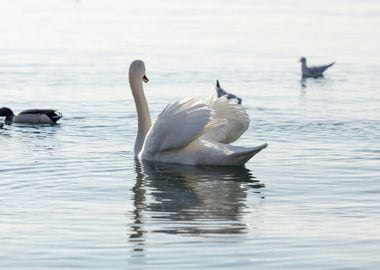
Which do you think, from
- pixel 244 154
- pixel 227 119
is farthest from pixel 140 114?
pixel 244 154

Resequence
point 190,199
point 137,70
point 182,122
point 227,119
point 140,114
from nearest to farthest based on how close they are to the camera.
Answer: point 190,199, point 182,122, point 227,119, point 140,114, point 137,70

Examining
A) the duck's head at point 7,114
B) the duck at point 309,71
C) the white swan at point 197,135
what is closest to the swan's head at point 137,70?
the white swan at point 197,135

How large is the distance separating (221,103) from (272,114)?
17.3 feet

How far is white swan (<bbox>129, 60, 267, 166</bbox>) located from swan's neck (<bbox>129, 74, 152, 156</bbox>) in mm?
15

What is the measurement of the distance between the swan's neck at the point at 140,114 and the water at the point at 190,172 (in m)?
0.27

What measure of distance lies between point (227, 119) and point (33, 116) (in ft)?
17.3

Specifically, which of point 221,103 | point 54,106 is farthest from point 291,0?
point 221,103

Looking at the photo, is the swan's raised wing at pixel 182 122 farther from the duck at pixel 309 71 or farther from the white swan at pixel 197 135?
the duck at pixel 309 71

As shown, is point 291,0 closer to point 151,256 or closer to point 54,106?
point 54,106

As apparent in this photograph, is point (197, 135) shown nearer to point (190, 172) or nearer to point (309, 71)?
point (190, 172)

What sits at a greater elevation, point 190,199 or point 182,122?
point 182,122

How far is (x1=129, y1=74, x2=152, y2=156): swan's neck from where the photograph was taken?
57.4ft

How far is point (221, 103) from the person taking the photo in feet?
55.1

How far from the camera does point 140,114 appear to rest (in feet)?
59.2
